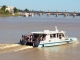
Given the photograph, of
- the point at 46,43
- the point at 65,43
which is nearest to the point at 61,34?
the point at 65,43

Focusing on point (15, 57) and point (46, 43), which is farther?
point (46, 43)

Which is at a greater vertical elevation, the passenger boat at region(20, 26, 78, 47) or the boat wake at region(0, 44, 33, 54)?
the passenger boat at region(20, 26, 78, 47)

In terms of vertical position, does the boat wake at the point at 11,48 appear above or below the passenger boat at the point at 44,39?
below

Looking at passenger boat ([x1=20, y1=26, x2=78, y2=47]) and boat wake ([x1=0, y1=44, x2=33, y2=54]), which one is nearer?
boat wake ([x1=0, y1=44, x2=33, y2=54])

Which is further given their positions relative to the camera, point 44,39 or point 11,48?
point 44,39

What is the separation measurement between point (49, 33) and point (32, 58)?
26.0 feet

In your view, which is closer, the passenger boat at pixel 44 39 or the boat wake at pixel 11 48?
the boat wake at pixel 11 48

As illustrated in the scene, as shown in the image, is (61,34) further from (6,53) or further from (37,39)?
(6,53)

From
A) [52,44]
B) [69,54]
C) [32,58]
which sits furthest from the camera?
[52,44]

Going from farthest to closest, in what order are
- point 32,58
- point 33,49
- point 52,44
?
1. point 52,44
2. point 33,49
3. point 32,58

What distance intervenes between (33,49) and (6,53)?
161 inches

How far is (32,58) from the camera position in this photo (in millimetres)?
26625

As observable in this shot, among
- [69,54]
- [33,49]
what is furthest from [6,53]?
[69,54]

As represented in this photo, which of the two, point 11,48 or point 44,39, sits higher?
point 44,39
